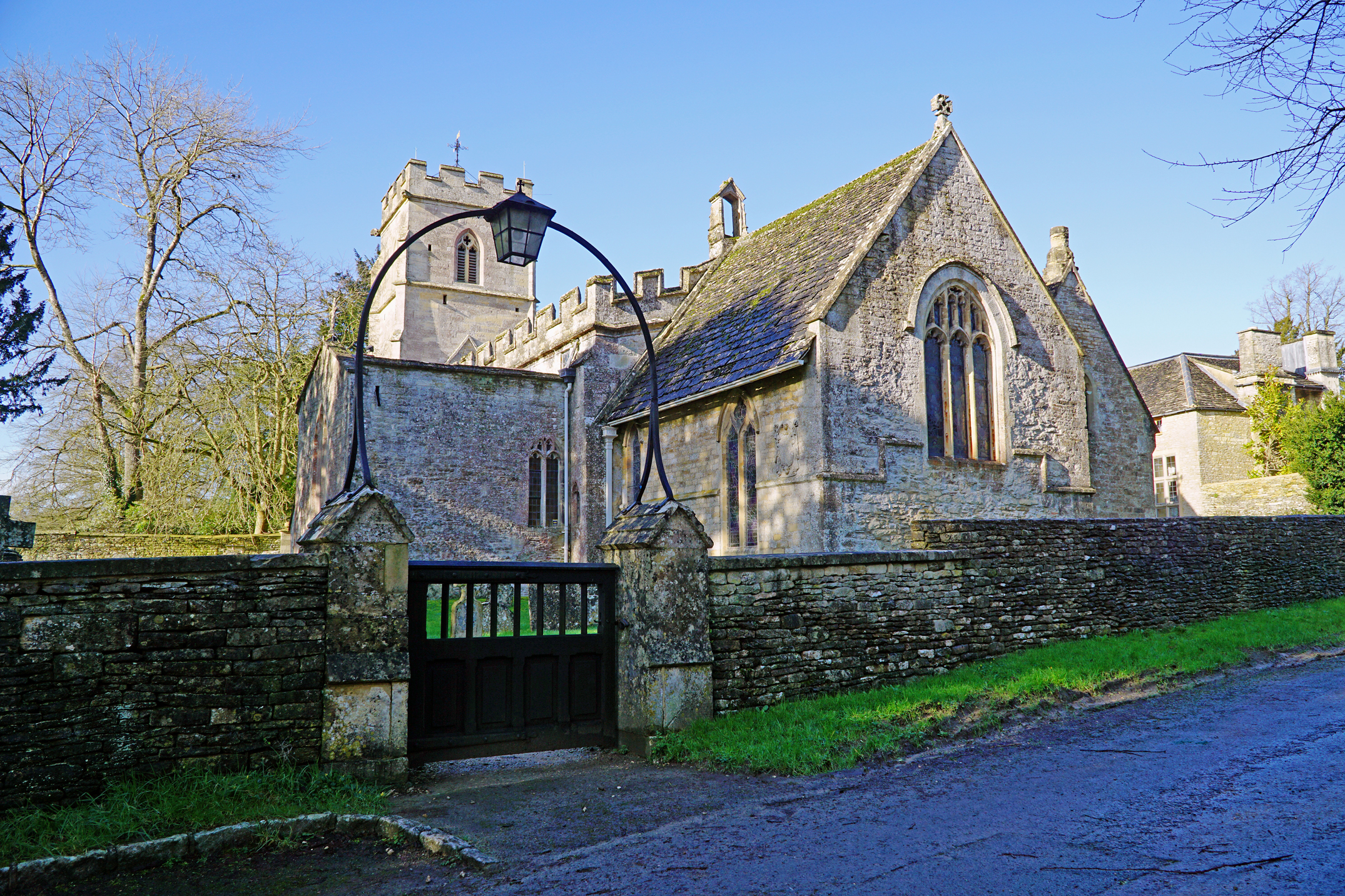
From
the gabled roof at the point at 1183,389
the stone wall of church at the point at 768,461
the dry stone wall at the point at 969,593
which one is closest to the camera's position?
the dry stone wall at the point at 969,593

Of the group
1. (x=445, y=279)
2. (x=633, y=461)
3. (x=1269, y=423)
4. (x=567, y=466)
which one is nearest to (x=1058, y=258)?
(x=633, y=461)

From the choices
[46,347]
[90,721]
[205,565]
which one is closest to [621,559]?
[205,565]

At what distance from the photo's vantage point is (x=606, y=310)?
19.8m

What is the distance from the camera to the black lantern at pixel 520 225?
25.7 feet

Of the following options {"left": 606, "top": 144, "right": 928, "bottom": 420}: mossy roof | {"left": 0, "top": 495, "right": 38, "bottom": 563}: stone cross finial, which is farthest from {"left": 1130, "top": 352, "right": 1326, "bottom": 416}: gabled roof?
{"left": 0, "top": 495, "right": 38, "bottom": 563}: stone cross finial

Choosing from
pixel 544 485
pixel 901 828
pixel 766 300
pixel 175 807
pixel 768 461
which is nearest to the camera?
pixel 901 828

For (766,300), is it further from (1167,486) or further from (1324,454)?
(1167,486)

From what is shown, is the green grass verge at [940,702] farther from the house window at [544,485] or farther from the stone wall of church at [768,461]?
the house window at [544,485]

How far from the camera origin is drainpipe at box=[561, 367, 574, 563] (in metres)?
19.9

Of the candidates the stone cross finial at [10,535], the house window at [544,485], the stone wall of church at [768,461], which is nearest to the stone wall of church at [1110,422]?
the stone wall of church at [768,461]

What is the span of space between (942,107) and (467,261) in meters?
32.2

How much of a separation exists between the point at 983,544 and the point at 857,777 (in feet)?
15.5

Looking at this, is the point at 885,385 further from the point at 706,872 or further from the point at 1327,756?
the point at 706,872

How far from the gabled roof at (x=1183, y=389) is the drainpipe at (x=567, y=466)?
20929 millimetres
